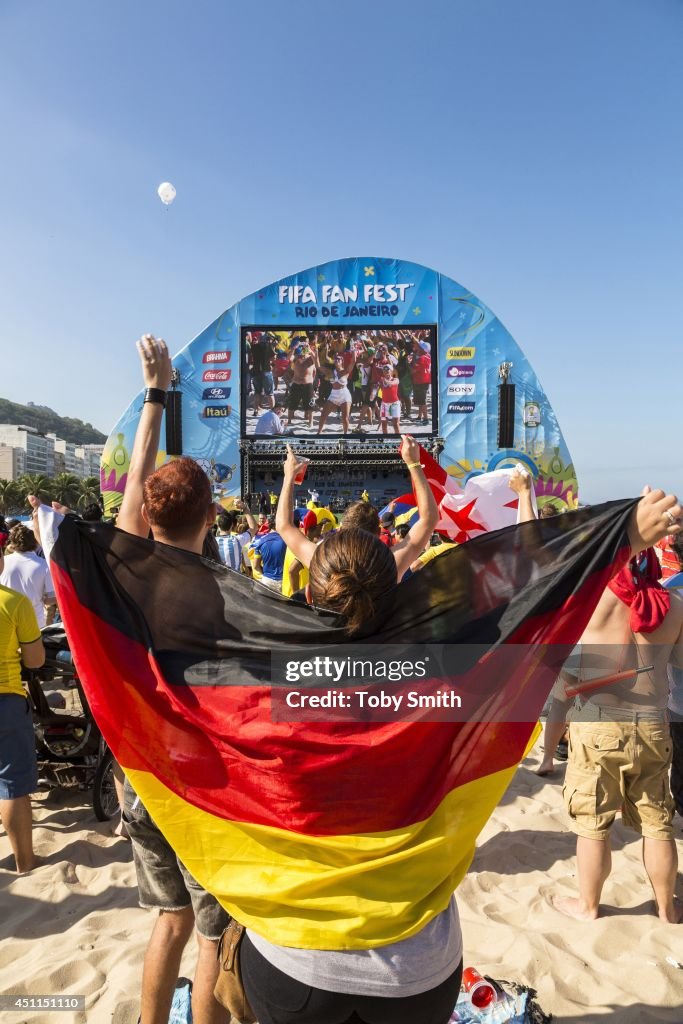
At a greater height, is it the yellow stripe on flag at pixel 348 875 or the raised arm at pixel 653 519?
the raised arm at pixel 653 519

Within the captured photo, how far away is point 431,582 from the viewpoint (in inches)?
66.1

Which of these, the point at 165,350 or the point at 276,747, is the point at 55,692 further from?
the point at 276,747

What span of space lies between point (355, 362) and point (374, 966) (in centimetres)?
2246

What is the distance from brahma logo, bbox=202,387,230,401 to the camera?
22.7 m

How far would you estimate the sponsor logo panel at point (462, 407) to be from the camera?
2248 centimetres

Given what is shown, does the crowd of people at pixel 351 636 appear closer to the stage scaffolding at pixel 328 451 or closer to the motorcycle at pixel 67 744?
the motorcycle at pixel 67 744

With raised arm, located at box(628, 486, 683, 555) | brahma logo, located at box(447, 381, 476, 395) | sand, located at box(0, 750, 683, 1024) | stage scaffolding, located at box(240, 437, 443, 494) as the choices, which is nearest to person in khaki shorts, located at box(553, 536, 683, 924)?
sand, located at box(0, 750, 683, 1024)

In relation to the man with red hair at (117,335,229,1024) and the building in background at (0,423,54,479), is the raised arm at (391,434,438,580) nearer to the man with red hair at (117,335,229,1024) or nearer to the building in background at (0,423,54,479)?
the man with red hair at (117,335,229,1024)

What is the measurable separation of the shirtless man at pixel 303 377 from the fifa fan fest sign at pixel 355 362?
0.12ft

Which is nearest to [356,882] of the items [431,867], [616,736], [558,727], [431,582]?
[431,867]

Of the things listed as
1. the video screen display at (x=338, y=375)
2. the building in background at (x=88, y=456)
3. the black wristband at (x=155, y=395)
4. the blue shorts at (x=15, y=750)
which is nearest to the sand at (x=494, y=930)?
the blue shorts at (x=15, y=750)

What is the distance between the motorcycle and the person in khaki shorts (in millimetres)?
2788

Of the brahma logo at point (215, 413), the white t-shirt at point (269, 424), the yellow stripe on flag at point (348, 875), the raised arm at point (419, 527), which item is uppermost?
the brahma logo at point (215, 413)

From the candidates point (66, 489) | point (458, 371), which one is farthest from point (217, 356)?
point (66, 489)
